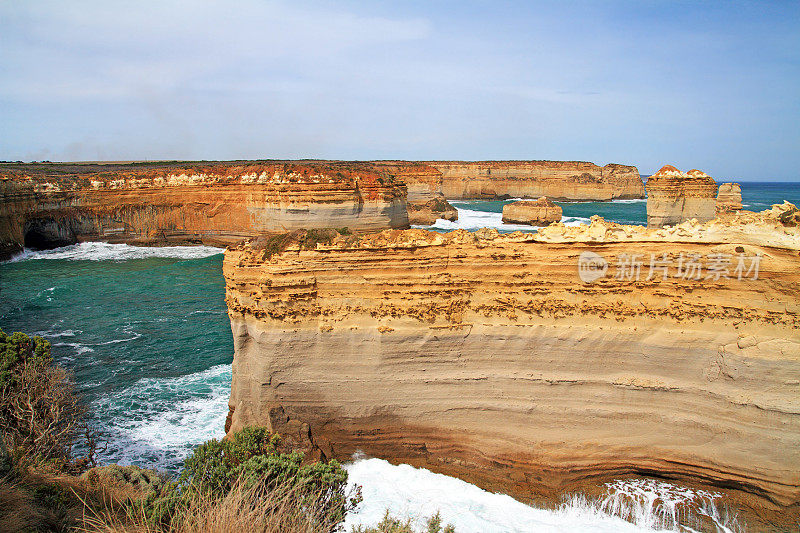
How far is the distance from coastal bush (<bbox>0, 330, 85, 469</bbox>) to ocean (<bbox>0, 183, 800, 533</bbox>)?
60.7 inches

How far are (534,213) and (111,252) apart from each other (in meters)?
42.1

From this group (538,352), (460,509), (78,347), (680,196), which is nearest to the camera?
(460,509)

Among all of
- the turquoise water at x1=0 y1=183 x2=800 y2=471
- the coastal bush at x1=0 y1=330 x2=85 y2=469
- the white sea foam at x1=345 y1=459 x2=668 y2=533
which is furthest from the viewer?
the turquoise water at x1=0 y1=183 x2=800 y2=471

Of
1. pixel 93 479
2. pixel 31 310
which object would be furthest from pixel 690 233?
pixel 31 310

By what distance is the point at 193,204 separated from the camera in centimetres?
4141

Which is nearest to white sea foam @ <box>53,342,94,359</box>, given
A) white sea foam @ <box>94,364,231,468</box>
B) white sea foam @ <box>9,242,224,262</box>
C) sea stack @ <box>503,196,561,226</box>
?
white sea foam @ <box>94,364,231,468</box>

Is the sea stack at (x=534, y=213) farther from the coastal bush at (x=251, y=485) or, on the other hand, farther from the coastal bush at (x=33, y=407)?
the coastal bush at (x=251, y=485)

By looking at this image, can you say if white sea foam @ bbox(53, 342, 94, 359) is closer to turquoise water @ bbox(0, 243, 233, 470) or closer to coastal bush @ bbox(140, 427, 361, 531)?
turquoise water @ bbox(0, 243, 233, 470)

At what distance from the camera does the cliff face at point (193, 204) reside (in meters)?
35.2

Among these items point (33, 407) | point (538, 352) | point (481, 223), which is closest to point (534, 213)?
point (481, 223)

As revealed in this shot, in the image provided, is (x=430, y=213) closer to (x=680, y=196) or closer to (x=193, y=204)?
(x=193, y=204)

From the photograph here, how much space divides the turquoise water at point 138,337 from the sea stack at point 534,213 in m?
32.1

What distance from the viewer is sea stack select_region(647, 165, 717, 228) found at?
1179 inches

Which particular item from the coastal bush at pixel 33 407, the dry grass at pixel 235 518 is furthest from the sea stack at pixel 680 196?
the coastal bush at pixel 33 407
